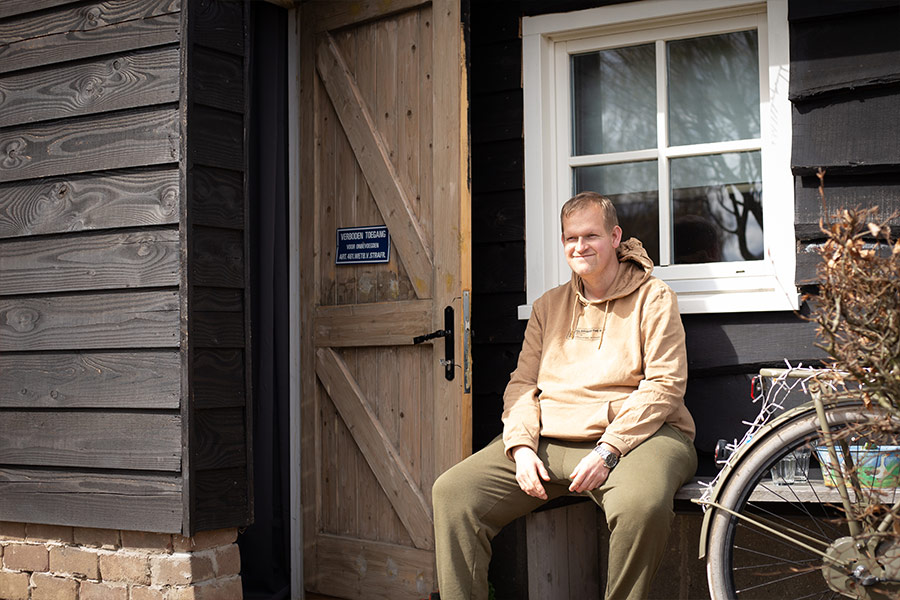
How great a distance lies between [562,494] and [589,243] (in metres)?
0.82

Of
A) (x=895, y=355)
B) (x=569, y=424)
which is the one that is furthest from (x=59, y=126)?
(x=895, y=355)

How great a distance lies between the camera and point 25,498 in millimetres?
3727

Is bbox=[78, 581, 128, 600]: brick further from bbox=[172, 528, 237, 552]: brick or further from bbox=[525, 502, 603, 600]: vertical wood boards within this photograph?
bbox=[525, 502, 603, 600]: vertical wood boards

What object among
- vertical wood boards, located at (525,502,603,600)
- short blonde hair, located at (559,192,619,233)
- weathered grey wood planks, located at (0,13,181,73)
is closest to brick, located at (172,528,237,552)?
vertical wood boards, located at (525,502,603,600)

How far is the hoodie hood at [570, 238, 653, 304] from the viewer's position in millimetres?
3192

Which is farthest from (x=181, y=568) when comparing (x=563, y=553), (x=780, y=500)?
(x=780, y=500)

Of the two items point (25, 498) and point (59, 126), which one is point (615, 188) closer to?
point (59, 126)

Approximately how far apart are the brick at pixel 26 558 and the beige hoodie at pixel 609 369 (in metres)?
1.87

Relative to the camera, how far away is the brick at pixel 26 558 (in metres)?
3.70

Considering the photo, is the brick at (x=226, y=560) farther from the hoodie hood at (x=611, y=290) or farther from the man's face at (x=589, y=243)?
the man's face at (x=589, y=243)

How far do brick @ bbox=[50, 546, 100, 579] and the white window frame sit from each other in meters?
1.84

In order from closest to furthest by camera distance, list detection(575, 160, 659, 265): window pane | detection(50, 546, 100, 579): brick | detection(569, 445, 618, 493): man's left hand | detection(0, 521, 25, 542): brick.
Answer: detection(569, 445, 618, 493): man's left hand
detection(50, 546, 100, 579): brick
detection(575, 160, 659, 265): window pane
detection(0, 521, 25, 542): brick

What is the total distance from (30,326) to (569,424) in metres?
2.13

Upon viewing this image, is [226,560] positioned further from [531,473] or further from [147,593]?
[531,473]
